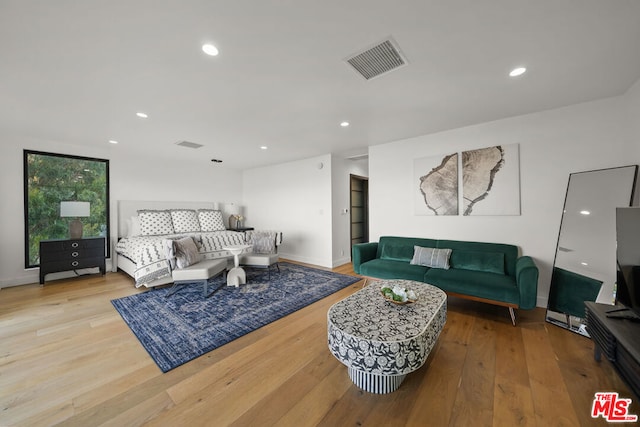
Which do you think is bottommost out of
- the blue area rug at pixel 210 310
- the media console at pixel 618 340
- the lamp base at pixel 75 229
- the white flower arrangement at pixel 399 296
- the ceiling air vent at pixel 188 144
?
the blue area rug at pixel 210 310

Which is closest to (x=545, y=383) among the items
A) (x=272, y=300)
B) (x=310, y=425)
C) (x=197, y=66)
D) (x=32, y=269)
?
(x=310, y=425)

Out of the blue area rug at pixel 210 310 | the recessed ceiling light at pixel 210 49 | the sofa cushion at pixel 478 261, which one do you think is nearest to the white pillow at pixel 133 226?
the blue area rug at pixel 210 310

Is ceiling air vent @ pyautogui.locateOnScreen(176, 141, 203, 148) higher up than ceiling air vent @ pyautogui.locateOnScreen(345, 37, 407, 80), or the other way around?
ceiling air vent @ pyautogui.locateOnScreen(176, 141, 203, 148)

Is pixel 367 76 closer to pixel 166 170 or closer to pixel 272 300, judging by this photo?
pixel 272 300

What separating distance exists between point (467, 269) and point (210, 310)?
3.32 m

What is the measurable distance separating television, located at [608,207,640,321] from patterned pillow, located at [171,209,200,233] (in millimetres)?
6209

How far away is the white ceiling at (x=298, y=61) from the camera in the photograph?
4.85 ft

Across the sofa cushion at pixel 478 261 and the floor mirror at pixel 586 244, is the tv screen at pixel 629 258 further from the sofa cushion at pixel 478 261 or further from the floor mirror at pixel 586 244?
the sofa cushion at pixel 478 261

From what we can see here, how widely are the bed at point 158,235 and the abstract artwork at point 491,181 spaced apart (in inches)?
133

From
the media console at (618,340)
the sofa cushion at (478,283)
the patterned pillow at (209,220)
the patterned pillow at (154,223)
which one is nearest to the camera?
the media console at (618,340)

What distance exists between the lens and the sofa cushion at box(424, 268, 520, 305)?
8.12 ft

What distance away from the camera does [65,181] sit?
4.27 m

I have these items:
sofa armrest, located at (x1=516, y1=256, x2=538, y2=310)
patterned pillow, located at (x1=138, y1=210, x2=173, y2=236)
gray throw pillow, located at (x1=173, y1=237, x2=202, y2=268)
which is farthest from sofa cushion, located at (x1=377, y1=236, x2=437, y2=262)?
patterned pillow, located at (x1=138, y1=210, x2=173, y2=236)

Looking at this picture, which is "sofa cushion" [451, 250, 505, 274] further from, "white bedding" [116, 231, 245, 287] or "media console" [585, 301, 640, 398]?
"white bedding" [116, 231, 245, 287]
